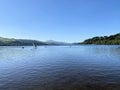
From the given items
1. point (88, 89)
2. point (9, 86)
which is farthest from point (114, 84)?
point (9, 86)

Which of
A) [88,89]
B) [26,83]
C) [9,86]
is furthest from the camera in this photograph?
[26,83]

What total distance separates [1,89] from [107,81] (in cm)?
1258

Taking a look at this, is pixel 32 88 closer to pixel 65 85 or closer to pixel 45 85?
pixel 45 85

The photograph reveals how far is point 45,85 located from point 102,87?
6.45 metres

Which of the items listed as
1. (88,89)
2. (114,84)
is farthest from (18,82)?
(114,84)

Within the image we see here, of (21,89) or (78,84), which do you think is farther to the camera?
(78,84)

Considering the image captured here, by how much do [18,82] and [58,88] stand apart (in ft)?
18.4

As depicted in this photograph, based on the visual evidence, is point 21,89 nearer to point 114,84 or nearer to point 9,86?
point 9,86

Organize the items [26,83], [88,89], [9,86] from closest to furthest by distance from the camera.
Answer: [88,89] → [9,86] → [26,83]

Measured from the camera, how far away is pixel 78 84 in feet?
57.4

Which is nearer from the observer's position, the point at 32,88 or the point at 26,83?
the point at 32,88

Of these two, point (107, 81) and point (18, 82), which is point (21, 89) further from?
point (107, 81)

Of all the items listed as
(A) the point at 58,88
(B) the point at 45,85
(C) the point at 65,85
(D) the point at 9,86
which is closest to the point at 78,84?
(C) the point at 65,85

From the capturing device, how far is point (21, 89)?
1591cm
